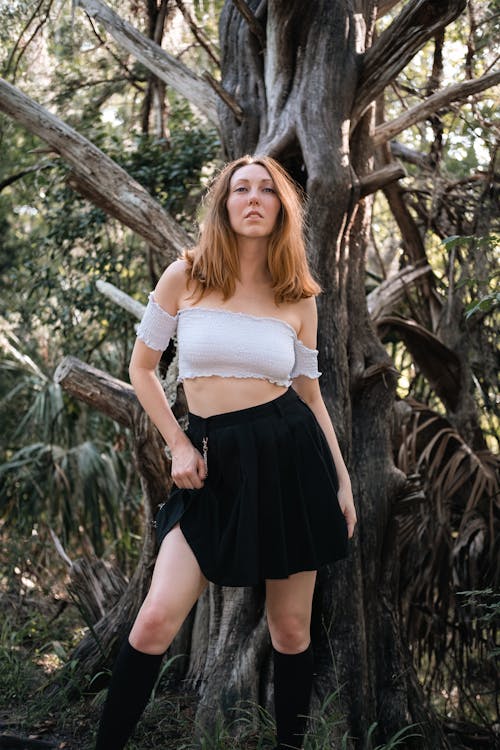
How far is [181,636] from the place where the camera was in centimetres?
371

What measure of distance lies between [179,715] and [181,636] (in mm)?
456

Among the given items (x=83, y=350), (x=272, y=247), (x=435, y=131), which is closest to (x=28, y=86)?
(x=83, y=350)

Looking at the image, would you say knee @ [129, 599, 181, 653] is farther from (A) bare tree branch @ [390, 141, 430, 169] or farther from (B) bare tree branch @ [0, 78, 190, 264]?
(A) bare tree branch @ [390, 141, 430, 169]

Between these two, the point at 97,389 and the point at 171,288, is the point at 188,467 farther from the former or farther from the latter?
the point at 97,389

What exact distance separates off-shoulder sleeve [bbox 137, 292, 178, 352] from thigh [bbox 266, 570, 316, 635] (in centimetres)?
81

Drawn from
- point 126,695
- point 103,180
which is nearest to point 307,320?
point 126,695

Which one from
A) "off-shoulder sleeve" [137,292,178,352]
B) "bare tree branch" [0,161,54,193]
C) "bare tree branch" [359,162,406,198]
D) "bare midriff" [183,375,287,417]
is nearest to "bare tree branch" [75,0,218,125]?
"bare tree branch" [359,162,406,198]

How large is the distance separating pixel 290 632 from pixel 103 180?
208 cm

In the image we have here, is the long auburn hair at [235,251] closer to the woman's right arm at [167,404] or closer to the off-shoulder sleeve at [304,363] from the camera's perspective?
the woman's right arm at [167,404]

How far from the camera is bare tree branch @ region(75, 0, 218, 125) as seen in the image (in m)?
3.94

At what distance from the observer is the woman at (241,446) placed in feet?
7.88

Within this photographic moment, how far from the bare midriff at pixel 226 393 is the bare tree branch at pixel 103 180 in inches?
48.2

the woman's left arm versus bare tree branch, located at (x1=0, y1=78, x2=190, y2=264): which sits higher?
bare tree branch, located at (x1=0, y1=78, x2=190, y2=264)

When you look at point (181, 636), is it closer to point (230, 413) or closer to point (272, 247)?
point (230, 413)
